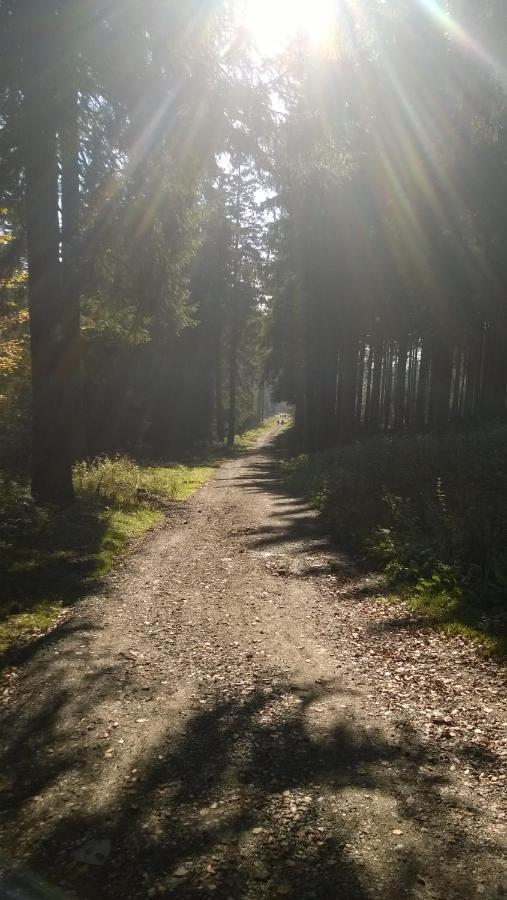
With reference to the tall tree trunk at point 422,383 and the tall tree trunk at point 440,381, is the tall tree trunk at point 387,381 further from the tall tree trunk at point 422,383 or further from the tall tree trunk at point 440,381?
the tall tree trunk at point 440,381

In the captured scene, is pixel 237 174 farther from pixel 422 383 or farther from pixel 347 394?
pixel 422 383

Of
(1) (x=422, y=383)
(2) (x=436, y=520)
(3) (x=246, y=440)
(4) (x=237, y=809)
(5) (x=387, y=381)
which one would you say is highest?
(5) (x=387, y=381)

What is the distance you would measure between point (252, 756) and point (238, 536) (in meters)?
8.02

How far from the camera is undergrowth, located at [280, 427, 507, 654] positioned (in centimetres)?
728

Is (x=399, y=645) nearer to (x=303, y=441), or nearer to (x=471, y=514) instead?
(x=471, y=514)

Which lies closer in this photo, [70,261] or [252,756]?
[252,756]

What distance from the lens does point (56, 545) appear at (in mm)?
9719

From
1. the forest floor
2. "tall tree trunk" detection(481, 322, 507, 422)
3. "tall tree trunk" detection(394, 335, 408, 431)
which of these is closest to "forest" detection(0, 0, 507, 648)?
the forest floor

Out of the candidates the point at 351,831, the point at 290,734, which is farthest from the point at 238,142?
the point at 351,831

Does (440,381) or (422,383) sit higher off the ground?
(422,383)

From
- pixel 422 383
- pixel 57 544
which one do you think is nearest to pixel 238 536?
pixel 57 544

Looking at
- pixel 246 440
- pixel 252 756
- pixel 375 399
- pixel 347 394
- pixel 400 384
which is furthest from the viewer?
pixel 246 440

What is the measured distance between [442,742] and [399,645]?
210cm

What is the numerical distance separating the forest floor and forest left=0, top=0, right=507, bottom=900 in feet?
0.07
